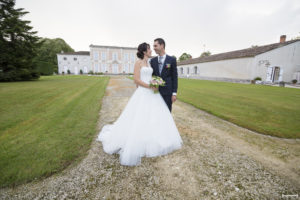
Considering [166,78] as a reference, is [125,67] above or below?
above

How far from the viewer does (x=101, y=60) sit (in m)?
44.8

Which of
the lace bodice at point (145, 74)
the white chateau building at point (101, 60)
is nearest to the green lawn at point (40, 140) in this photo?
the lace bodice at point (145, 74)

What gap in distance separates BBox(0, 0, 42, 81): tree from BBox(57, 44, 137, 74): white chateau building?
2486cm

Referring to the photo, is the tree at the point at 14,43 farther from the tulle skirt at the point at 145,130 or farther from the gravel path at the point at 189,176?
the tulle skirt at the point at 145,130

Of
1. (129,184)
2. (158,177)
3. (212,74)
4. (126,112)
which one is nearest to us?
(129,184)

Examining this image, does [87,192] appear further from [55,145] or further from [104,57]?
Answer: [104,57]

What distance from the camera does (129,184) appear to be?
204cm

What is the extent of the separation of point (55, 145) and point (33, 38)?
23.9 m

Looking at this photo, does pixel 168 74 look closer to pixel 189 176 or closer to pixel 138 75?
pixel 138 75

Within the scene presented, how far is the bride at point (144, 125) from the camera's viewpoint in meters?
2.73

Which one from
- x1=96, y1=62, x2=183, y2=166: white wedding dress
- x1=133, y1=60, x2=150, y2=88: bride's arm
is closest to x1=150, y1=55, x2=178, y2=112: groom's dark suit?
x1=96, y1=62, x2=183, y2=166: white wedding dress

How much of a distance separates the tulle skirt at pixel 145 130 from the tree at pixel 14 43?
23939mm

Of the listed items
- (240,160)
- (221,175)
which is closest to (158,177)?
(221,175)

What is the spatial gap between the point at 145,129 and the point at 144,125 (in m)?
0.09
